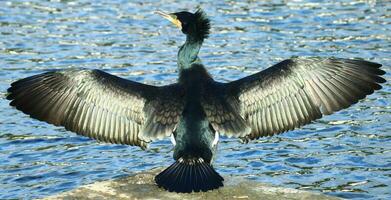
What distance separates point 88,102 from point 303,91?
2.13 m

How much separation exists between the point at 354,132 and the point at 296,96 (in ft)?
11.2

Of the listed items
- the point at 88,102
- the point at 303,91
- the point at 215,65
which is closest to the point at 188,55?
the point at 88,102

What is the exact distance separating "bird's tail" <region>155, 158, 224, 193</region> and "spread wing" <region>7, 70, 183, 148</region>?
806 millimetres

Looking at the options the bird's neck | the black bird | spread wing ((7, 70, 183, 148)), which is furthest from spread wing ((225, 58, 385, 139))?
spread wing ((7, 70, 183, 148))

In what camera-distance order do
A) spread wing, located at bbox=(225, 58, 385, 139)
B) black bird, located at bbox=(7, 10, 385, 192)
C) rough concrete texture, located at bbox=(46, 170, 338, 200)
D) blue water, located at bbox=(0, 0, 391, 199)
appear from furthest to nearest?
blue water, located at bbox=(0, 0, 391, 199) → spread wing, located at bbox=(225, 58, 385, 139) → black bird, located at bbox=(7, 10, 385, 192) → rough concrete texture, located at bbox=(46, 170, 338, 200)

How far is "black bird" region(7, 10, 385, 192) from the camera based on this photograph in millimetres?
9227

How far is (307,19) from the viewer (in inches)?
696

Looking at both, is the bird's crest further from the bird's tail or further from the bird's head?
the bird's tail

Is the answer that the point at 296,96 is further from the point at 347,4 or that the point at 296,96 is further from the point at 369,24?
the point at 347,4

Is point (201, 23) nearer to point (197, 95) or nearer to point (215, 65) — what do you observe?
point (197, 95)

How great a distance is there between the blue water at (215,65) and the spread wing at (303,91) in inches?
63.4

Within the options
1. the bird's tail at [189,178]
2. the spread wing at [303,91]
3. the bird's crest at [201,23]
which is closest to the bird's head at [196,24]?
the bird's crest at [201,23]

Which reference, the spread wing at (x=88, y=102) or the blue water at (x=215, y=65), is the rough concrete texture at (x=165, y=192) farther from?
the blue water at (x=215, y=65)

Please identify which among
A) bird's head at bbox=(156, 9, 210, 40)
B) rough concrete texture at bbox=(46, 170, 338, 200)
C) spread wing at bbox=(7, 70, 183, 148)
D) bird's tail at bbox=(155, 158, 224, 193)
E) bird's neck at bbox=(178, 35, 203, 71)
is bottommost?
rough concrete texture at bbox=(46, 170, 338, 200)
